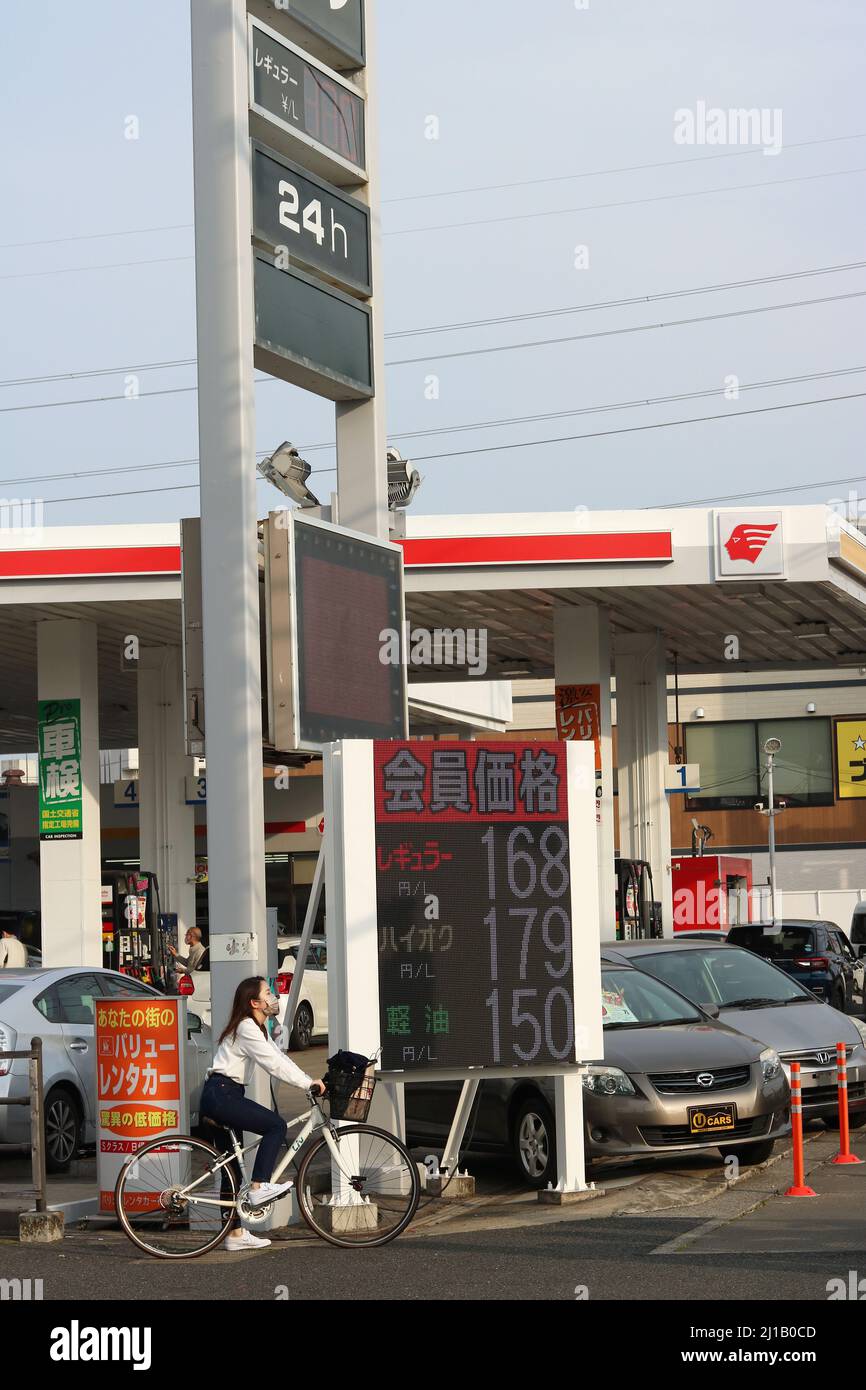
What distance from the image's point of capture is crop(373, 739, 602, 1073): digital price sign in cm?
1153

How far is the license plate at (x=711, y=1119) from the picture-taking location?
12.7 metres

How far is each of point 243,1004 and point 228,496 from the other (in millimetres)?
3182

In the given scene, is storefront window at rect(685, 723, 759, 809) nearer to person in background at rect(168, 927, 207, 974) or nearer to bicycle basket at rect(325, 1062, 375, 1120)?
person in background at rect(168, 927, 207, 974)

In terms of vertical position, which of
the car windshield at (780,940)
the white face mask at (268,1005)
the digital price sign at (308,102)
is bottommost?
the car windshield at (780,940)

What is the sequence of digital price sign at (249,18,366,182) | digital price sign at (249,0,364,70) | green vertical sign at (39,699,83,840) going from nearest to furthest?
digital price sign at (249,18,366,182) → digital price sign at (249,0,364,70) → green vertical sign at (39,699,83,840)

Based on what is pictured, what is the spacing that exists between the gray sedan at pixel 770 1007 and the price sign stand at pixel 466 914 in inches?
111

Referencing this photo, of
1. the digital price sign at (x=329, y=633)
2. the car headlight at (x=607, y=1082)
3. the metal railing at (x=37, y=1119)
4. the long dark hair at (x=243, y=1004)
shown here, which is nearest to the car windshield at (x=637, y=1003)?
the car headlight at (x=607, y=1082)

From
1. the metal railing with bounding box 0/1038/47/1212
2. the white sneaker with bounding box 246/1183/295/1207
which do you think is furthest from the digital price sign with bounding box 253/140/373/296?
the white sneaker with bounding box 246/1183/295/1207

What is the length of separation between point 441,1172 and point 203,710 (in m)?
3.48

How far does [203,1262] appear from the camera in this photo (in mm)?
10195

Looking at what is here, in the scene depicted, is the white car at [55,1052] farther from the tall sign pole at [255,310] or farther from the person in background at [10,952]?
the person in background at [10,952]

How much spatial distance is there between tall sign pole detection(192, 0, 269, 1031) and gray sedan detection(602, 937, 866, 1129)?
4.34m
